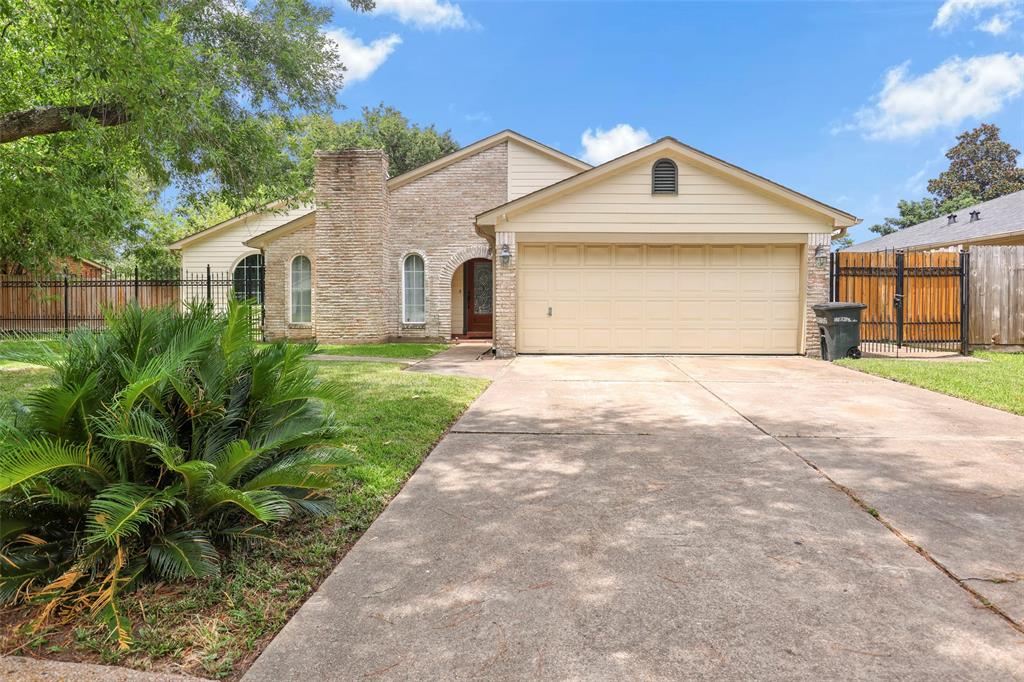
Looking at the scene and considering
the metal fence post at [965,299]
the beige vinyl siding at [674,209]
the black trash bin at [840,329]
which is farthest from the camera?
the metal fence post at [965,299]

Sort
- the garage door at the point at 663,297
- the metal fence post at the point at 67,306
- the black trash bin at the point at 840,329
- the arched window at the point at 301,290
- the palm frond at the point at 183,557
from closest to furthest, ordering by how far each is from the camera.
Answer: the palm frond at the point at 183,557, the black trash bin at the point at 840,329, the garage door at the point at 663,297, the arched window at the point at 301,290, the metal fence post at the point at 67,306

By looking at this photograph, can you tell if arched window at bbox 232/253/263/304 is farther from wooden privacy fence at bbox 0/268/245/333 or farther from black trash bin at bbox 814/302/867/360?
black trash bin at bbox 814/302/867/360

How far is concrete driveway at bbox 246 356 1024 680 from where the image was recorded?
2.02 m

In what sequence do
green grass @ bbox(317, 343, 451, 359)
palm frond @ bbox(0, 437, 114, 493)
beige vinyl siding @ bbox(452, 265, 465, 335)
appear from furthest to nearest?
beige vinyl siding @ bbox(452, 265, 465, 335), green grass @ bbox(317, 343, 451, 359), palm frond @ bbox(0, 437, 114, 493)

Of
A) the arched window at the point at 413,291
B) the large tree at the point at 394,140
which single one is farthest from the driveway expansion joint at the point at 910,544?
the large tree at the point at 394,140

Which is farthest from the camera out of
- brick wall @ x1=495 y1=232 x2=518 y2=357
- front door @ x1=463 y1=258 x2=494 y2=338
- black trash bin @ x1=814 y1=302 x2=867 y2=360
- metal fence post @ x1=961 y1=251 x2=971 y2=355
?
front door @ x1=463 y1=258 x2=494 y2=338

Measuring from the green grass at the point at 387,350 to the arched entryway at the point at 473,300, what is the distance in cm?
186

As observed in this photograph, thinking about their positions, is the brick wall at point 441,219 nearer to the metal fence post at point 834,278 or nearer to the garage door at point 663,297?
the garage door at point 663,297

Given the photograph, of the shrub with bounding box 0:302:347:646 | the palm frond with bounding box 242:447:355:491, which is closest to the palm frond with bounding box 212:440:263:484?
the shrub with bounding box 0:302:347:646

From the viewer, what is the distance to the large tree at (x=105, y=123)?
6.98 m

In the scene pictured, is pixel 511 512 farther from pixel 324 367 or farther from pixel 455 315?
pixel 455 315

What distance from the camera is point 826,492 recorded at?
3705 mm

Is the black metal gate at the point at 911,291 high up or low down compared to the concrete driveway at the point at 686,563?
up

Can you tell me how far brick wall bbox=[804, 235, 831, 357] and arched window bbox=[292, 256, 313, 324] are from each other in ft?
43.2
